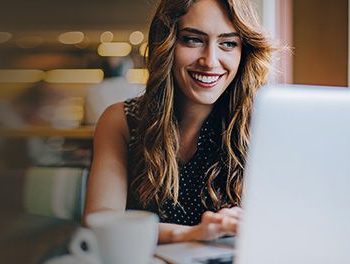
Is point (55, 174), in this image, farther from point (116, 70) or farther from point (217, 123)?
point (217, 123)

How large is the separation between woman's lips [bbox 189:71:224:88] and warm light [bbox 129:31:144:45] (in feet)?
0.37

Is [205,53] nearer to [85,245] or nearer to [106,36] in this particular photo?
[106,36]

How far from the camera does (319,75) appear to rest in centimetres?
125

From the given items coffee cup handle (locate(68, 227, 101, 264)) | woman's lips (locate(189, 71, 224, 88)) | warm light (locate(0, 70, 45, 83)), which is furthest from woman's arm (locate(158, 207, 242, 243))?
warm light (locate(0, 70, 45, 83))

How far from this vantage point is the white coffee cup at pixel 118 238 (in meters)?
1.04

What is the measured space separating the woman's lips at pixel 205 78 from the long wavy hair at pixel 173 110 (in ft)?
0.10

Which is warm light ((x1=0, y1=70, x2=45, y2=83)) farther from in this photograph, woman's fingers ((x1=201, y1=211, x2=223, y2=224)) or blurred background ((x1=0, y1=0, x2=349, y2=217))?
woman's fingers ((x1=201, y1=211, x2=223, y2=224))

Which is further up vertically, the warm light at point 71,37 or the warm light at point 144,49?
the warm light at point 71,37

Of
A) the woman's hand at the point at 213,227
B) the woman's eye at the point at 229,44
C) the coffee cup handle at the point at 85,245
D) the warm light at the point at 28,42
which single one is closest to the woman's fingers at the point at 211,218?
the woman's hand at the point at 213,227

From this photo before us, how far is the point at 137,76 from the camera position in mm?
1076

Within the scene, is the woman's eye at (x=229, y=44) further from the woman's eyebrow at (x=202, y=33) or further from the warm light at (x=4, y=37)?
the warm light at (x=4, y=37)

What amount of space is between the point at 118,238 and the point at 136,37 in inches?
14.1

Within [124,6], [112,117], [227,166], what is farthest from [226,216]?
[124,6]

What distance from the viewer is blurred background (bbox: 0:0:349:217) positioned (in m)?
1.01
